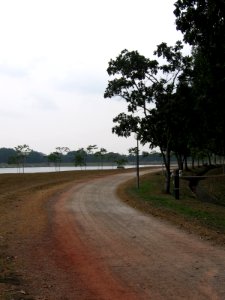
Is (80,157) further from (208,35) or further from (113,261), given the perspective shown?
(113,261)

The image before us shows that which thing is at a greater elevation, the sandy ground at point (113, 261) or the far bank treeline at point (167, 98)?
the far bank treeline at point (167, 98)

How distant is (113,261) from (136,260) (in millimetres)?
471

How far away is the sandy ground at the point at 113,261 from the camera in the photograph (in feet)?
23.7

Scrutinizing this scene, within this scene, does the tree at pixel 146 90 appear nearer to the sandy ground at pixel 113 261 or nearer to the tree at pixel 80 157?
the sandy ground at pixel 113 261

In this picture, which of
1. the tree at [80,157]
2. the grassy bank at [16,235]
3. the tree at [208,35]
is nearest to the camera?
the grassy bank at [16,235]

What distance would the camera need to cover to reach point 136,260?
30.6 ft

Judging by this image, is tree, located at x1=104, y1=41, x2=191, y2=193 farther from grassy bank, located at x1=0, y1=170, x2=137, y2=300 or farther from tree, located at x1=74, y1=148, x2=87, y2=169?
tree, located at x1=74, y1=148, x2=87, y2=169

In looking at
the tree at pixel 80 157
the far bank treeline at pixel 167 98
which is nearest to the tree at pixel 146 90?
the far bank treeline at pixel 167 98

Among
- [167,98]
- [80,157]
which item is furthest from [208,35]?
[80,157]

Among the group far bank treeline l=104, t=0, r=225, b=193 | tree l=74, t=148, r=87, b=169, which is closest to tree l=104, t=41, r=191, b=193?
far bank treeline l=104, t=0, r=225, b=193

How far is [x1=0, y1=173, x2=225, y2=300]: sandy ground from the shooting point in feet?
23.7

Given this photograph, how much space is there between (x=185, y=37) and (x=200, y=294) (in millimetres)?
15234

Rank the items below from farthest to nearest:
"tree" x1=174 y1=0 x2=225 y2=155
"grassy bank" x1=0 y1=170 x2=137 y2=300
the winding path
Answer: "tree" x1=174 y1=0 x2=225 y2=155, "grassy bank" x1=0 y1=170 x2=137 y2=300, the winding path

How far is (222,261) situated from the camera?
9180 mm
